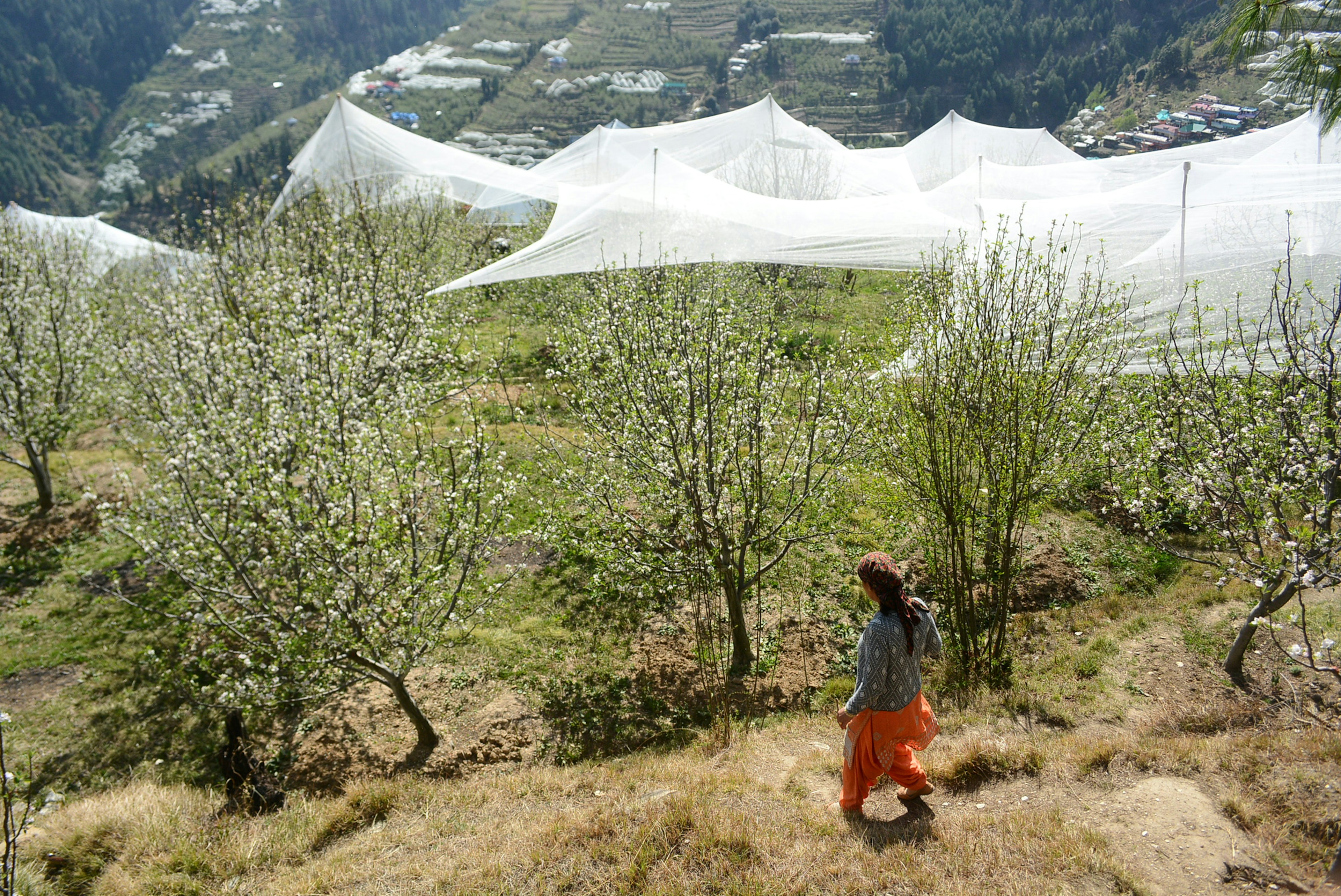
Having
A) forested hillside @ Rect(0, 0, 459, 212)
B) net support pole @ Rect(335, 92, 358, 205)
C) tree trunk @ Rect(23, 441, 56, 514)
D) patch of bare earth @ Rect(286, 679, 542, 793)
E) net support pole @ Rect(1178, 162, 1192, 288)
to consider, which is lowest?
patch of bare earth @ Rect(286, 679, 542, 793)

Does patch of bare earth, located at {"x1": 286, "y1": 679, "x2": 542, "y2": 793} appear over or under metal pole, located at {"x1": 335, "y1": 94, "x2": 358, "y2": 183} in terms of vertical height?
under

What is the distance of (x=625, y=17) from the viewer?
140 meters

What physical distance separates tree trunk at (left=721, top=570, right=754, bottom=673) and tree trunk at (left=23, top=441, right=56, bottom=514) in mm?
15479

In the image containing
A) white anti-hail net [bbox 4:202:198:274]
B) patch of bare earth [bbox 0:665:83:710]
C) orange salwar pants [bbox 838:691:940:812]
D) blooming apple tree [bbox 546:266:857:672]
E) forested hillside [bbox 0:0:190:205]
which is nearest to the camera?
orange salwar pants [bbox 838:691:940:812]

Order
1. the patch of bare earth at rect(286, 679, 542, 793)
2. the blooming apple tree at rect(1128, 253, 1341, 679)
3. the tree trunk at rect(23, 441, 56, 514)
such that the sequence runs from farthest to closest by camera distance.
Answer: the tree trunk at rect(23, 441, 56, 514) → the patch of bare earth at rect(286, 679, 542, 793) → the blooming apple tree at rect(1128, 253, 1341, 679)

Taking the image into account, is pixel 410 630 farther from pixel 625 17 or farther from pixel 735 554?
pixel 625 17

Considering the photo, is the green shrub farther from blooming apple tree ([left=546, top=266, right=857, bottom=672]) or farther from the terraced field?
the terraced field

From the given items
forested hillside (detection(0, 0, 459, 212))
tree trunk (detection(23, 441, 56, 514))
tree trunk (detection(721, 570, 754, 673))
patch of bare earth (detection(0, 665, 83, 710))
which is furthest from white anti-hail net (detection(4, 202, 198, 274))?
forested hillside (detection(0, 0, 459, 212))

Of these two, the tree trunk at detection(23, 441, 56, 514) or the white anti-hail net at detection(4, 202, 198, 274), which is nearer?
the tree trunk at detection(23, 441, 56, 514)

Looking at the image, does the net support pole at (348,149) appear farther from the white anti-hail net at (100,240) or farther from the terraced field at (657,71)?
the terraced field at (657,71)

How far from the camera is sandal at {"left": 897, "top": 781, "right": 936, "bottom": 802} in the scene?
17.6 ft

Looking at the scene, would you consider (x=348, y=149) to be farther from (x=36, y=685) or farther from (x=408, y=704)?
(x=408, y=704)

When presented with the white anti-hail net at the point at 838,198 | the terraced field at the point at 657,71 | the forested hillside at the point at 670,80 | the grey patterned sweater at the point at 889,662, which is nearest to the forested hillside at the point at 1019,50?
the forested hillside at the point at 670,80

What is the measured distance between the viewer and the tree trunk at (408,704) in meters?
7.07
